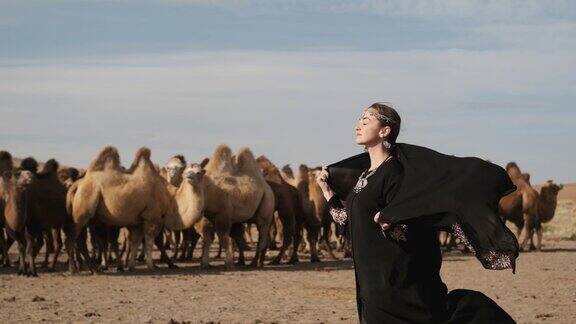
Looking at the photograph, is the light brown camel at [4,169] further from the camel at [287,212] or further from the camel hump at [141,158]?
the camel at [287,212]

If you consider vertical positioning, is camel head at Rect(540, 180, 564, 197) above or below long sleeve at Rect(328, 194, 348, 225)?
above

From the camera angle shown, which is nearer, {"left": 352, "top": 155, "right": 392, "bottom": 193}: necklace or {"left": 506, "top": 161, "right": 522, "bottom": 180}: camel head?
{"left": 352, "top": 155, "right": 392, "bottom": 193}: necklace

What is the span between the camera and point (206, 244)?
→ 2097cm

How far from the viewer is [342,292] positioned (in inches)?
607

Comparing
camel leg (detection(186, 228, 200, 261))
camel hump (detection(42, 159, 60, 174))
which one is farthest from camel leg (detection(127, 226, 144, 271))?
camel leg (detection(186, 228, 200, 261))

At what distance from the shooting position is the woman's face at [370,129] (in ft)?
21.1

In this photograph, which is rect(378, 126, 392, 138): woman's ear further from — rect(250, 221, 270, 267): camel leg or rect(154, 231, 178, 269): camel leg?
rect(250, 221, 270, 267): camel leg

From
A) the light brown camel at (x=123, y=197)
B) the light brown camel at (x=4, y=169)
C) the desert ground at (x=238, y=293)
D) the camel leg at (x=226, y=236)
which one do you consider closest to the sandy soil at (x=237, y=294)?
the desert ground at (x=238, y=293)

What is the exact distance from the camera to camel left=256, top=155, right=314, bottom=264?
22547mm

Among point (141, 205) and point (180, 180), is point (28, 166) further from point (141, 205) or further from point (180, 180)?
point (180, 180)

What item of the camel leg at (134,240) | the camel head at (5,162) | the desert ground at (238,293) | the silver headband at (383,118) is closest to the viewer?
the silver headband at (383,118)

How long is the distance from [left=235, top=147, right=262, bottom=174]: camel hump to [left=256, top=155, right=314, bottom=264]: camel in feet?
4.02

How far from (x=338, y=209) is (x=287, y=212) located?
15913 millimetres

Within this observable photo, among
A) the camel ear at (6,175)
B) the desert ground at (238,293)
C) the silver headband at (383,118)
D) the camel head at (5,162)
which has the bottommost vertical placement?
the desert ground at (238,293)
